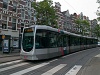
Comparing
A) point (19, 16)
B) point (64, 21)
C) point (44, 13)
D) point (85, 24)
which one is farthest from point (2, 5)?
point (85, 24)

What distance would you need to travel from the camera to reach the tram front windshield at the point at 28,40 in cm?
1374

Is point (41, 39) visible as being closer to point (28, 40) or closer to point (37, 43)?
point (37, 43)

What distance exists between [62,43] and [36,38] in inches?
233

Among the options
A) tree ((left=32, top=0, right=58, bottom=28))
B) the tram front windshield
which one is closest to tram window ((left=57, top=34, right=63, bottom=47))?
the tram front windshield

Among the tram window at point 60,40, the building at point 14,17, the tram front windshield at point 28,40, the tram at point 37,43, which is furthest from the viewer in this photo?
the building at point 14,17

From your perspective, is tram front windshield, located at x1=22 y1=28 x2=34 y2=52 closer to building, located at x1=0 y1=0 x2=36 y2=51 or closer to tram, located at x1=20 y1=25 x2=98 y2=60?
tram, located at x1=20 y1=25 x2=98 y2=60

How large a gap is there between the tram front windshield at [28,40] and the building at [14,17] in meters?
12.6

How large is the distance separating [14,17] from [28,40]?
751 inches

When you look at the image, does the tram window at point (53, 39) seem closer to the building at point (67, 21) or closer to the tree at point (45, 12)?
the tree at point (45, 12)

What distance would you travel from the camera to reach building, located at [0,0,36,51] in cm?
2981

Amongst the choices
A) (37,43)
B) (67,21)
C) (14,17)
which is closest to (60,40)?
(37,43)

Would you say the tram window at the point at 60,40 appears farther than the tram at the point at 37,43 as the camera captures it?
Yes

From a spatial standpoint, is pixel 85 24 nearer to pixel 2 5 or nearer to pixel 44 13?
pixel 44 13

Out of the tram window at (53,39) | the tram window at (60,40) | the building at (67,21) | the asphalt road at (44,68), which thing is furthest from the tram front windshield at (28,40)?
the building at (67,21)
